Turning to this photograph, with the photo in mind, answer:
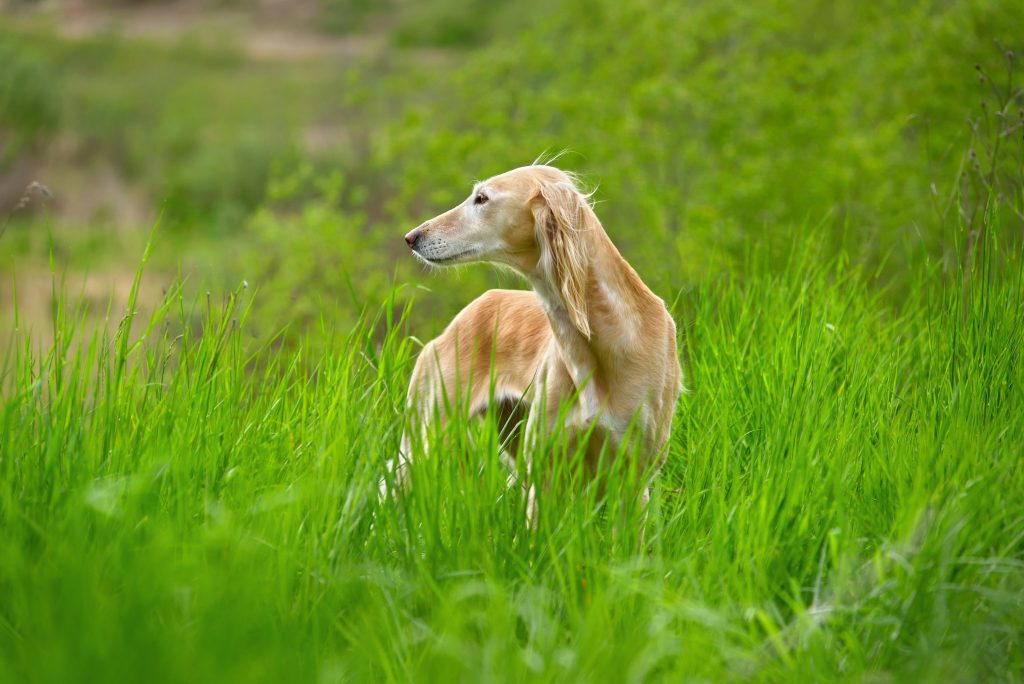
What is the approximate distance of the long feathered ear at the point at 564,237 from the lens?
3664mm

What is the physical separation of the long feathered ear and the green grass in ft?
2.24

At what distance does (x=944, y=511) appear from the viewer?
252 centimetres

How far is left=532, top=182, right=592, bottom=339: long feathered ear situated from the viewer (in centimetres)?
366

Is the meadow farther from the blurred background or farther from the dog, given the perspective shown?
the blurred background

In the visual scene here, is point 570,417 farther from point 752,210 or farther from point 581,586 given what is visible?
point 752,210

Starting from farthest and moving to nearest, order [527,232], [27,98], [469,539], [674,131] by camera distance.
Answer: [27,98], [674,131], [527,232], [469,539]

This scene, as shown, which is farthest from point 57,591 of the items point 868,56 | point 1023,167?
point 868,56

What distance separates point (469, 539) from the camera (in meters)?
2.73

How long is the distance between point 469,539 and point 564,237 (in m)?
1.33

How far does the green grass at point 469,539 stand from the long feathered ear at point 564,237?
26.9 inches

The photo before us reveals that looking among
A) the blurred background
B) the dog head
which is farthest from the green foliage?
the dog head

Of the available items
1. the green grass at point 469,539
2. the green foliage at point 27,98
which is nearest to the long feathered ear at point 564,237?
the green grass at point 469,539

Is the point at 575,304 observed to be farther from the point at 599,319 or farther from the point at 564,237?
the point at 564,237

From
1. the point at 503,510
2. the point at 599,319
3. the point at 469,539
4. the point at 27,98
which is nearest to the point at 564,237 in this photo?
the point at 599,319
